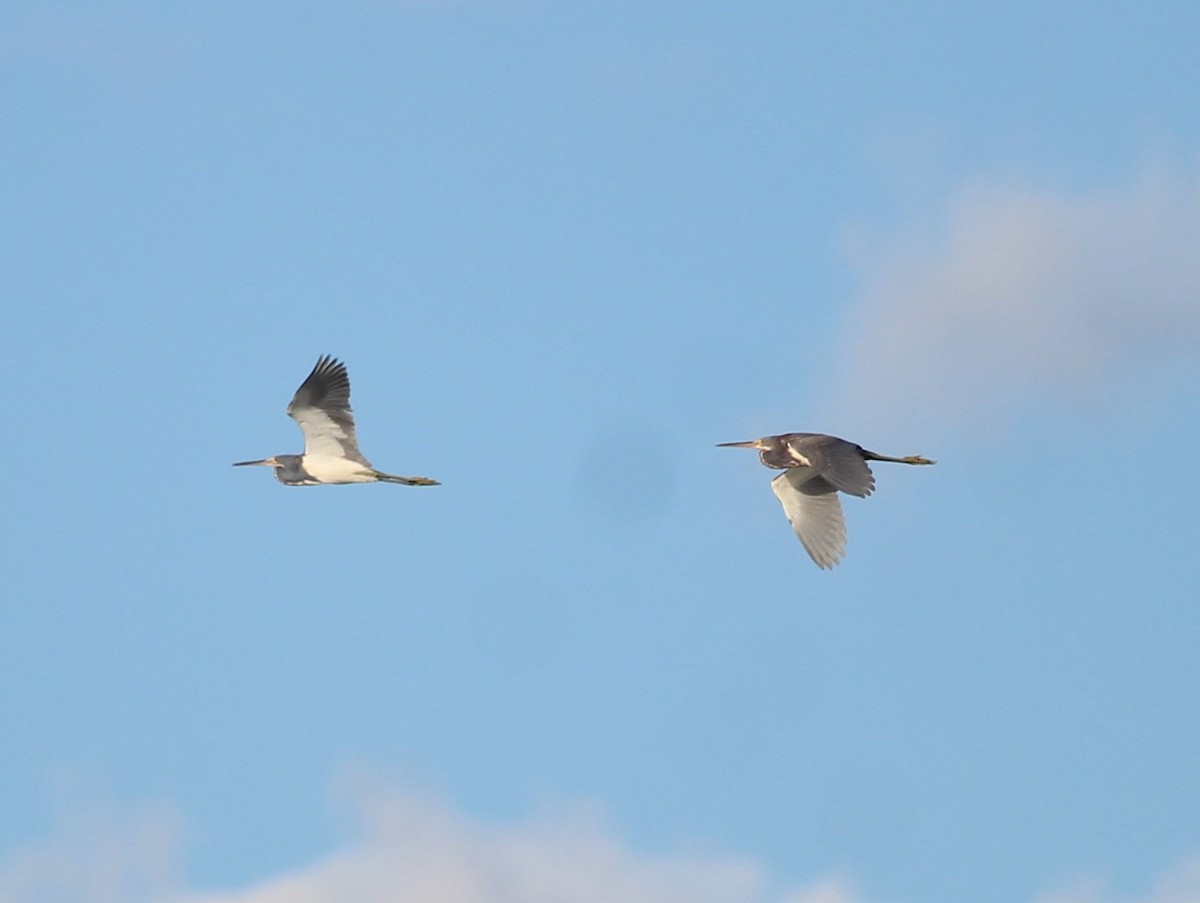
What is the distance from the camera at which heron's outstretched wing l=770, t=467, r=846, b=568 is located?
161ft

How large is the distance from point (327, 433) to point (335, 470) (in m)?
0.70

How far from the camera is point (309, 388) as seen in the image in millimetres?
49406

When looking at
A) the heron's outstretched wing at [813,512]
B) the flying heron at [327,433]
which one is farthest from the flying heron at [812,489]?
the flying heron at [327,433]

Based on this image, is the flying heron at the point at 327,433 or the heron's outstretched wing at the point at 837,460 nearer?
the heron's outstretched wing at the point at 837,460

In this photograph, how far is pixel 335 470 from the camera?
164 ft

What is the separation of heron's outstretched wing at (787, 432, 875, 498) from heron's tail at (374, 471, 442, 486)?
6.29 m

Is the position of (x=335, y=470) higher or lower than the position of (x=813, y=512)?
higher

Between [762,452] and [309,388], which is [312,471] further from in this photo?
[762,452]

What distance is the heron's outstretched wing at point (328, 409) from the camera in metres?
49.5

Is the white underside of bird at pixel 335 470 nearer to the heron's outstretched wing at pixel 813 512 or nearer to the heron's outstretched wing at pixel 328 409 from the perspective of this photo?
the heron's outstretched wing at pixel 328 409

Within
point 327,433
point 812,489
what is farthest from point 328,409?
point 812,489

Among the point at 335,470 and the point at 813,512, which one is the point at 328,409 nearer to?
the point at 335,470

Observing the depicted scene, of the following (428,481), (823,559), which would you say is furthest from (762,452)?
(428,481)

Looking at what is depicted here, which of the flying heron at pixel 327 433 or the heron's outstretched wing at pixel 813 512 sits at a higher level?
the flying heron at pixel 327 433
